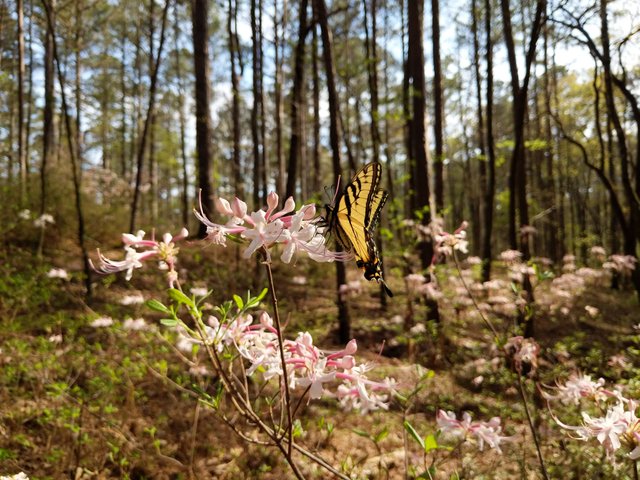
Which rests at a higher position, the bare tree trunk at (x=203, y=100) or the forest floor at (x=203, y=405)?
the bare tree trunk at (x=203, y=100)

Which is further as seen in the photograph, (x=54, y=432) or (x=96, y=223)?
(x=96, y=223)

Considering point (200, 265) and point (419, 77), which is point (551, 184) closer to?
point (419, 77)

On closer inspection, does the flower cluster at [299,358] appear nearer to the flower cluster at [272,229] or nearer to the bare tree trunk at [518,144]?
the flower cluster at [272,229]

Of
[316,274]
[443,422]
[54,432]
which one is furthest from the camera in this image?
[316,274]

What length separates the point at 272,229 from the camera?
0.95m

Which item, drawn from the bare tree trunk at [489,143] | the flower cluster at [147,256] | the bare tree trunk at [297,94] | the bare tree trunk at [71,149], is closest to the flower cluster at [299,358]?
the flower cluster at [147,256]

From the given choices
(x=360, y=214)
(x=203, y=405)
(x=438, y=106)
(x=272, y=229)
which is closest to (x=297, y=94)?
(x=438, y=106)

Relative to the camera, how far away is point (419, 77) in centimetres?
709

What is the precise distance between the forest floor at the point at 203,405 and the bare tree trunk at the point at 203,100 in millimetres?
2105

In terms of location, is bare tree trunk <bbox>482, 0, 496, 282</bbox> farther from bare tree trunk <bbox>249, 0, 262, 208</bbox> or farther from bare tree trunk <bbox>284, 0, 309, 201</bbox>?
bare tree trunk <bbox>249, 0, 262, 208</bbox>

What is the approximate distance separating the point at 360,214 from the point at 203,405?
262 cm

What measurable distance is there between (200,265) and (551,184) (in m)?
14.8

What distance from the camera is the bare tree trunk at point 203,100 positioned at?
929cm

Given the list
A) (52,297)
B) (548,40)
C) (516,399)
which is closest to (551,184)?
(548,40)
